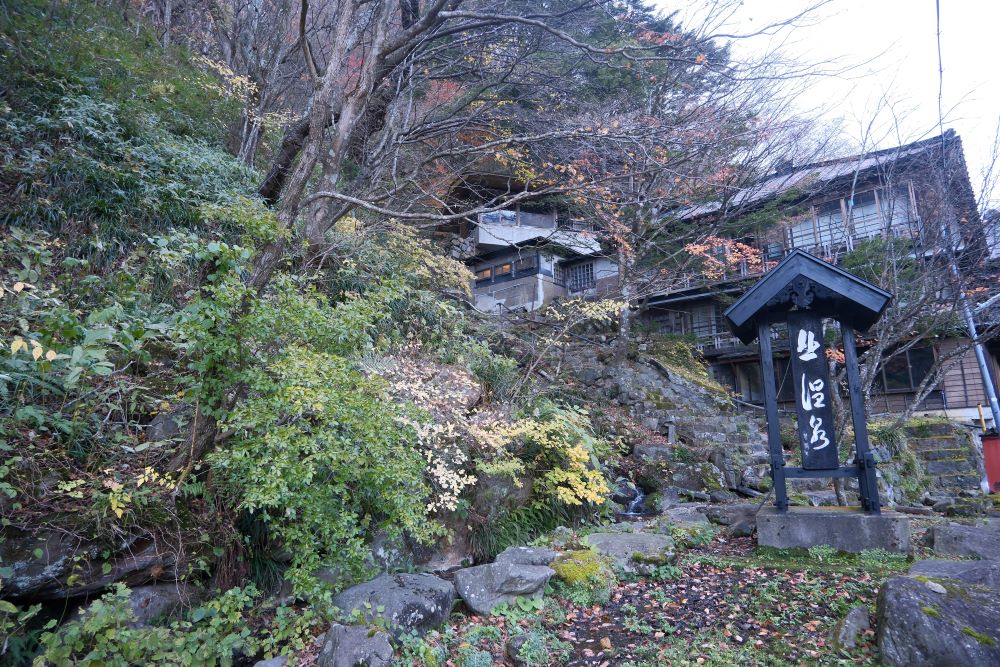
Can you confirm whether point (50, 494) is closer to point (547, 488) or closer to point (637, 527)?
point (547, 488)

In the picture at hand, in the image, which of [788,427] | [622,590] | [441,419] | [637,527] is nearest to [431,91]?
[441,419]

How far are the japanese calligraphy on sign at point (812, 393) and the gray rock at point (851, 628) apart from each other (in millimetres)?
2635

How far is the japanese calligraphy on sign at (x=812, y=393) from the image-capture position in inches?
254

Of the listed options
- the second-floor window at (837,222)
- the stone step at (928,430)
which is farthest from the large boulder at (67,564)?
the stone step at (928,430)

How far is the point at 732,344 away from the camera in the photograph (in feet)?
75.0

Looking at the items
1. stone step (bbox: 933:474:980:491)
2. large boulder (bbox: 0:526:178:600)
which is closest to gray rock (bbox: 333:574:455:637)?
large boulder (bbox: 0:526:178:600)

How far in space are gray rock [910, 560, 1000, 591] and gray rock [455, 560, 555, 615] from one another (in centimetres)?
317

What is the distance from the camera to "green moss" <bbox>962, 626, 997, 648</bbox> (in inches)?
128

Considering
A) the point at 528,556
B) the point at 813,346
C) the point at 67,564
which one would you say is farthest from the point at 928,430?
the point at 67,564

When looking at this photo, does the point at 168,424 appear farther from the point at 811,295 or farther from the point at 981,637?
the point at 811,295

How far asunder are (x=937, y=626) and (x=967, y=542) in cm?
338

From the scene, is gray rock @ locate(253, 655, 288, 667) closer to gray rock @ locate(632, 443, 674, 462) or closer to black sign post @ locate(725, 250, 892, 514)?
black sign post @ locate(725, 250, 892, 514)

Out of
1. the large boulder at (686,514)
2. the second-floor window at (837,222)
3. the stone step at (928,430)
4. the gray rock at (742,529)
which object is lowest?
the large boulder at (686,514)

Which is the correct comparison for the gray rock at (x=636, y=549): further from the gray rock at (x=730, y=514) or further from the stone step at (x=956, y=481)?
the stone step at (x=956, y=481)
